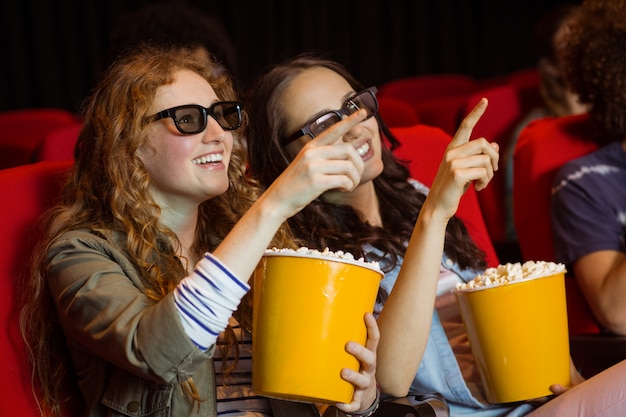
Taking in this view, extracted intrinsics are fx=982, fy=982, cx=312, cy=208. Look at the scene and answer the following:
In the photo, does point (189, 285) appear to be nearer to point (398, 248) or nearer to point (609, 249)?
point (398, 248)

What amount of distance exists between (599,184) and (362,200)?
22.3 inches

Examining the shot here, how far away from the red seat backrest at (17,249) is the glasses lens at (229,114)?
35 cm

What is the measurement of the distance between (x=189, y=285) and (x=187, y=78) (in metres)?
0.49

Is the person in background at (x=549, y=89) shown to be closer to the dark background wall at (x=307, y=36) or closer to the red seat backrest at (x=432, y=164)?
the red seat backrest at (x=432, y=164)

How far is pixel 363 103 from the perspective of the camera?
1.98m

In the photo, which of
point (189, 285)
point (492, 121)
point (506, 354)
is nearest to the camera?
point (189, 285)

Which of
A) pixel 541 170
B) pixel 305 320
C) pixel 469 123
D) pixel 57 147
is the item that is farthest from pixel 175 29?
pixel 305 320

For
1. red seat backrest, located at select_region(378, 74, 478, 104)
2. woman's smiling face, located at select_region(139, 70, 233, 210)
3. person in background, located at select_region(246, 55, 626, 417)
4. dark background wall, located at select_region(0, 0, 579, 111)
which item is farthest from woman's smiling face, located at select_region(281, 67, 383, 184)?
red seat backrest, located at select_region(378, 74, 478, 104)

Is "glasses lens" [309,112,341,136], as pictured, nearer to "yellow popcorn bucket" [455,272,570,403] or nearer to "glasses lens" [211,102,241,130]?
"glasses lens" [211,102,241,130]

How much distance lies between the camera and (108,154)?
164 cm

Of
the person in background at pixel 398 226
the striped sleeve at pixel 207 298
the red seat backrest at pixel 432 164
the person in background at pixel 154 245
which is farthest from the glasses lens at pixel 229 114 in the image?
the red seat backrest at pixel 432 164

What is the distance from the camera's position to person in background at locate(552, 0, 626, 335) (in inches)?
82.8

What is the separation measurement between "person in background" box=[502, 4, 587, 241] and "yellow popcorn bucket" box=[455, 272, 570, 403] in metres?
1.49

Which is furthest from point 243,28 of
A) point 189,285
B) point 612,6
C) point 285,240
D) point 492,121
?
point 189,285
